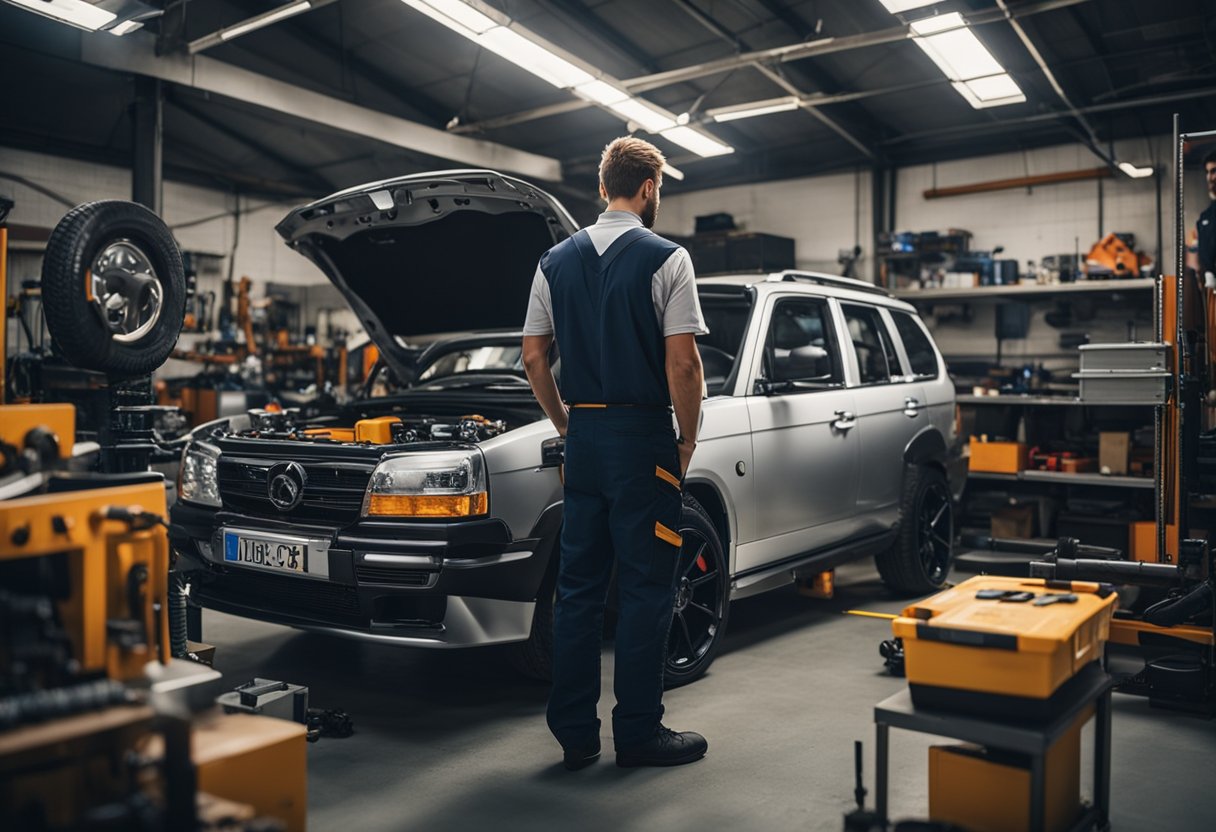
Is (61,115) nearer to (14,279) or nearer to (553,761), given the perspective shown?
(14,279)

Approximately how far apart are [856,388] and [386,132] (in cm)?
525

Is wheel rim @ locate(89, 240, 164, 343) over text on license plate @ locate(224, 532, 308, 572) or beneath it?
over

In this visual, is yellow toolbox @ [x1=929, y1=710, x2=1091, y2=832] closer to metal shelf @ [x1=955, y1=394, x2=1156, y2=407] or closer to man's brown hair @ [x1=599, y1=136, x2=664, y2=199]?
man's brown hair @ [x1=599, y1=136, x2=664, y2=199]

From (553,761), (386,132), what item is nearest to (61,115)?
(386,132)

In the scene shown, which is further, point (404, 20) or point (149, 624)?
point (404, 20)

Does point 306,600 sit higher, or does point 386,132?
point 386,132

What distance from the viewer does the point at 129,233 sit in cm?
261

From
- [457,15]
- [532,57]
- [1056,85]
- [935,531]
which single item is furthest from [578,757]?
[1056,85]

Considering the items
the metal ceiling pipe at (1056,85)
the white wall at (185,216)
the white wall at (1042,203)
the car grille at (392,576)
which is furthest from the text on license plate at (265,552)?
the white wall at (1042,203)

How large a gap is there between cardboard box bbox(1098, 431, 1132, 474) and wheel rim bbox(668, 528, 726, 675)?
460 centimetres

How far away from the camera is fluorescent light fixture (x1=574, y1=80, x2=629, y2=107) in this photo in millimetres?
6977

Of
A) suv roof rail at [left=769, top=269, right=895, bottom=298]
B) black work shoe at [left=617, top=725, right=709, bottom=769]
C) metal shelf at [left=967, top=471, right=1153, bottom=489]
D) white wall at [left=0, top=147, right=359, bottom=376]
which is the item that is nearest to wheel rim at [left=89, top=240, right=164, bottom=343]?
black work shoe at [left=617, top=725, right=709, bottom=769]

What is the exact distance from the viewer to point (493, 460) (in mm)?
3129

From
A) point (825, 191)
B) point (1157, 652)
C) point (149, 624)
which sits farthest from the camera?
point (825, 191)
